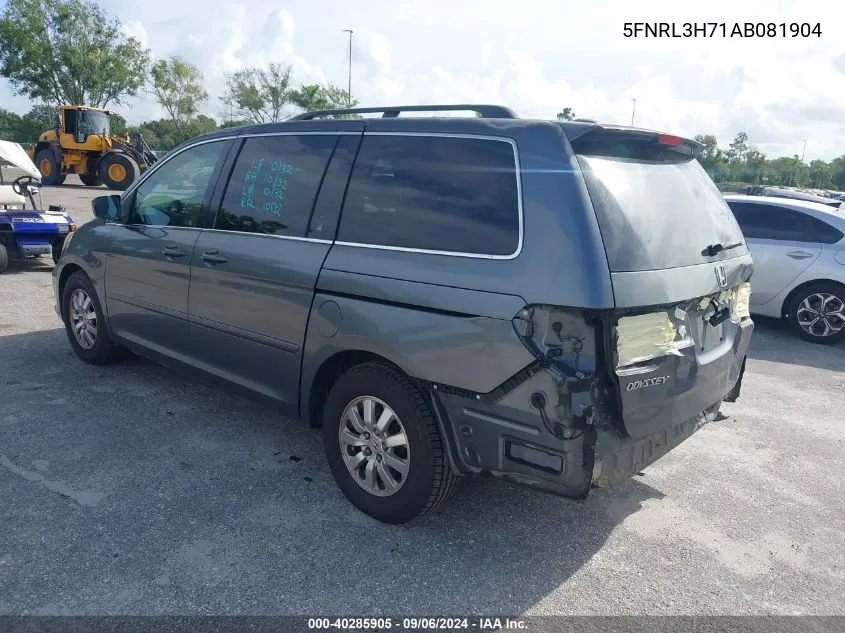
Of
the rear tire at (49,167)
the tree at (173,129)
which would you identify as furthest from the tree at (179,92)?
the rear tire at (49,167)

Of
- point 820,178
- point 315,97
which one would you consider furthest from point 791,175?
point 315,97

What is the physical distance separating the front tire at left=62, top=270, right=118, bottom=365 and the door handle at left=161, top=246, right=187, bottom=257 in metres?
1.15

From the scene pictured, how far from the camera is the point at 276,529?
3248 mm

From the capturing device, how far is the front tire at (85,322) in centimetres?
525

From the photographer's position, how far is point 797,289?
25.2 feet

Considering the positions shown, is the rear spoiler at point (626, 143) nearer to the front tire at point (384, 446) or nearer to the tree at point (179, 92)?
the front tire at point (384, 446)

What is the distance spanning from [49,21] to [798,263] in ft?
152

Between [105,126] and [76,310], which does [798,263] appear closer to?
[76,310]

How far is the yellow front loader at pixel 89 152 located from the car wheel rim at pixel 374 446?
69.5 feet

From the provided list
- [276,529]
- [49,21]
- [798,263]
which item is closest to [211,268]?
[276,529]

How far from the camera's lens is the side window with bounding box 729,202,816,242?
7.76 metres

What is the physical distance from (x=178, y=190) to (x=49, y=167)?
2233cm

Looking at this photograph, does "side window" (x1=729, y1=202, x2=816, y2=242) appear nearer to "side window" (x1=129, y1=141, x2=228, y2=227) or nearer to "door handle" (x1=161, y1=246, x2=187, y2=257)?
"side window" (x1=129, y1=141, x2=228, y2=227)

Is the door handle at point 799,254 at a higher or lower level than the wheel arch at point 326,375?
higher
